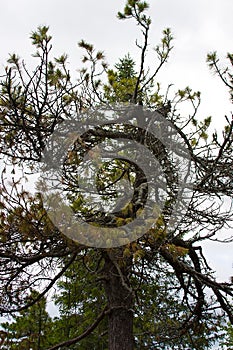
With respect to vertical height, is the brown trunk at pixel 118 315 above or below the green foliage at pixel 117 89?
below

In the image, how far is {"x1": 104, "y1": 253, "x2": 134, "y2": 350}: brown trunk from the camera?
202 inches

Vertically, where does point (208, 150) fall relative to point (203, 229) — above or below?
above

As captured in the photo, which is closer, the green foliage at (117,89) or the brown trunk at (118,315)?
the brown trunk at (118,315)

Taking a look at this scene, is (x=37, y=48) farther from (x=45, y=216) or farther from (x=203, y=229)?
(x=203, y=229)

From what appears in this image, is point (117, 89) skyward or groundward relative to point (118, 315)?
skyward

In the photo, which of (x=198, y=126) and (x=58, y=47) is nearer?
(x=58, y=47)

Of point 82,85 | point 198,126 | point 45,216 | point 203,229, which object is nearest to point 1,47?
point 82,85

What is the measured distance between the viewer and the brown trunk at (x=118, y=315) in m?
5.14

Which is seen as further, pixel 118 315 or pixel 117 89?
pixel 117 89

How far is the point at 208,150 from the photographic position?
5648 mm

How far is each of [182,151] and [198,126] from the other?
559mm

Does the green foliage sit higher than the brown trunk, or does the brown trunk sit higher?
the green foliage

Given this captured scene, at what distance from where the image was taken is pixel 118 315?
208 inches

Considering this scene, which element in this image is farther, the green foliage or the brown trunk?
the green foliage
